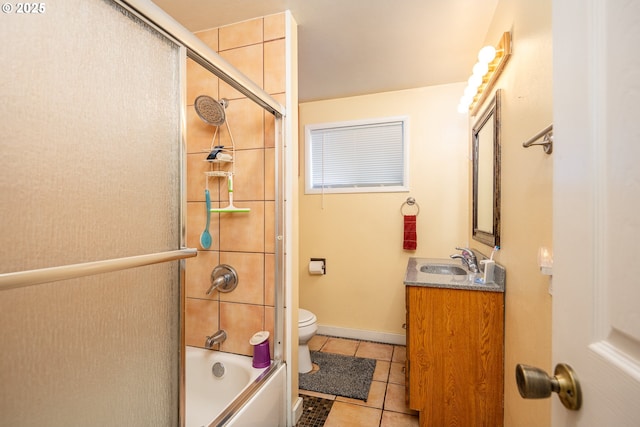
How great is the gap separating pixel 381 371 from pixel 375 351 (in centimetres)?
30

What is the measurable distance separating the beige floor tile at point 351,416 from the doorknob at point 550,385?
144cm

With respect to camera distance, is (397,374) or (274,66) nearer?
(274,66)

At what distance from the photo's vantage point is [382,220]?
2.55 m

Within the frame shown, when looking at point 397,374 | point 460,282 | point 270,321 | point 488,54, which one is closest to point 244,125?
point 270,321

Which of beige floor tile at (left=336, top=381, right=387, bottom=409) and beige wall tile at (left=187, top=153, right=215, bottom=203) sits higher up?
beige wall tile at (left=187, top=153, right=215, bottom=203)

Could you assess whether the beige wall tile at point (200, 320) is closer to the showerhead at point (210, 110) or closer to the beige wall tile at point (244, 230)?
the beige wall tile at point (244, 230)

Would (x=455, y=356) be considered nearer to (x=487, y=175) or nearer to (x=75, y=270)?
(x=487, y=175)

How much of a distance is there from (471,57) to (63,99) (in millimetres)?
2364

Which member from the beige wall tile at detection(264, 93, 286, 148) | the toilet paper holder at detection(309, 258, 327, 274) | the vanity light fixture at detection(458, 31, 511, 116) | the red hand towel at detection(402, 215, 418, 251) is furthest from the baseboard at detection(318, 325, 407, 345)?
the vanity light fixture at detection(458, 31, 511, 116)

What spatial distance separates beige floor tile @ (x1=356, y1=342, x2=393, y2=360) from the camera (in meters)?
2.28

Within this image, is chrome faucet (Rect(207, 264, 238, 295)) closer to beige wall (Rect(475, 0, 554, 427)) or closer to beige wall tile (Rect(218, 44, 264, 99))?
beige wall tile (Rect(218, 44, 264, 99))

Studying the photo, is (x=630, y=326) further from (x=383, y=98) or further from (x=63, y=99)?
(x=383, y=98)

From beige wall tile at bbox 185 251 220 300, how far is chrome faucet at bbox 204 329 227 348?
0.65 ft

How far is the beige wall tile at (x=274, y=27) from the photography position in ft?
5.08
